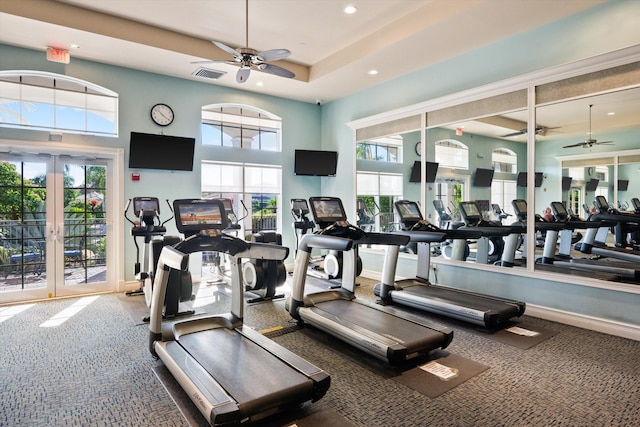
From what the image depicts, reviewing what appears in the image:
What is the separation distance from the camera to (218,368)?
272 centimetres

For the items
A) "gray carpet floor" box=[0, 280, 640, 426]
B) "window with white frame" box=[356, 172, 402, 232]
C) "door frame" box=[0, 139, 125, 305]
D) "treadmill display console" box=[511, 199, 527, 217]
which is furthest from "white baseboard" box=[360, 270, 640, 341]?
"door frame" box=[0, 139, 125, 305]

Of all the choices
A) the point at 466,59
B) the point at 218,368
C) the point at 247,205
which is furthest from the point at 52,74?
the point at 466,59

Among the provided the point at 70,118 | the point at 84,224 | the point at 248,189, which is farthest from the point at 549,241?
the point at 70,118

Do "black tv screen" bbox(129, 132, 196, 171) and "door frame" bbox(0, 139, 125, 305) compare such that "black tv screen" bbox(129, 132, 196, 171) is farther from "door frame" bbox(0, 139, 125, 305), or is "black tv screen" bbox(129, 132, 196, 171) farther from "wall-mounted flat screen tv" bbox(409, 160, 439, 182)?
"wall-mounted flat screen tv" bbox(409, 160, 439, 182)

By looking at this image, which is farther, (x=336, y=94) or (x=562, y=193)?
(x=336, y=94)

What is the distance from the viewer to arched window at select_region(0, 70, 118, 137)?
5.32 meters

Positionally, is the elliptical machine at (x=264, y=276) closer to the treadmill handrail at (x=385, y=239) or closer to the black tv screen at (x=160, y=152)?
the treadmill handrail at (x=385, y=239)

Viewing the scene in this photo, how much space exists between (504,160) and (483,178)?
488 millimetres

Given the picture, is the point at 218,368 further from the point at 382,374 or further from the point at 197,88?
the point at 197,88

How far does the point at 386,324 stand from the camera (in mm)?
3707

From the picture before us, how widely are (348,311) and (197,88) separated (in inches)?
197

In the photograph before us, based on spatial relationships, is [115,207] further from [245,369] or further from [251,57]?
[245,369]

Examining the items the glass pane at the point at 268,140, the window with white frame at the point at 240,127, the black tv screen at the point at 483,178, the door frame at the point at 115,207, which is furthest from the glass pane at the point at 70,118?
the black tv screen at the point at 483,178

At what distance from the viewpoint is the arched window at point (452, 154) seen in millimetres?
5773
